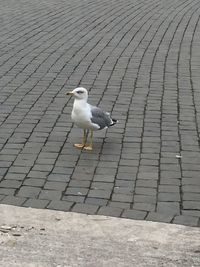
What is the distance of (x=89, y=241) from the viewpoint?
4.74m

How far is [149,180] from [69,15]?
1101 cm

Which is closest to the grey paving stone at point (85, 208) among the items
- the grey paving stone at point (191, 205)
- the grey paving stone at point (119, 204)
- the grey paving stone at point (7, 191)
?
the grey paving stone at point (119, 204)

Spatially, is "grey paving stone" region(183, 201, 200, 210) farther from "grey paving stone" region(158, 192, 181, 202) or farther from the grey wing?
the grey wing

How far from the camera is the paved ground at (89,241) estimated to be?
14.5ft

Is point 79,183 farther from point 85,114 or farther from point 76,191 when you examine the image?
point 85,114

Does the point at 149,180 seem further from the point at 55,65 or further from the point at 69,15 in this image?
the point at 69,15

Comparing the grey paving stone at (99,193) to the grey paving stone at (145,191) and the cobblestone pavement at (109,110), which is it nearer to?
the cobblestone pavement at (109,110)

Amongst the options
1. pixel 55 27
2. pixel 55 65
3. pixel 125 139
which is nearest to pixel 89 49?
pixel 55 65

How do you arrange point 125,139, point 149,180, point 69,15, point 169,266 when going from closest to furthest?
point 169,266 < point 149,180 < point 125,139 < point 69,15

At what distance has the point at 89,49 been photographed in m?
12.3

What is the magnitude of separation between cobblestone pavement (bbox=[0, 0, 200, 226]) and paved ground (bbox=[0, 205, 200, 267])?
0.24 meters

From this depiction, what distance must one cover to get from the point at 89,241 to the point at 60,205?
816 mm

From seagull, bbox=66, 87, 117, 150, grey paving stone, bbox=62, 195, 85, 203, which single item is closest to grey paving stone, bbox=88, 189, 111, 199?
grey paving stone, bbox=62, 195, 85, 203

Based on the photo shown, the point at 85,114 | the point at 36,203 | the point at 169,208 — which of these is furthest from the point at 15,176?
the point at 169,208
